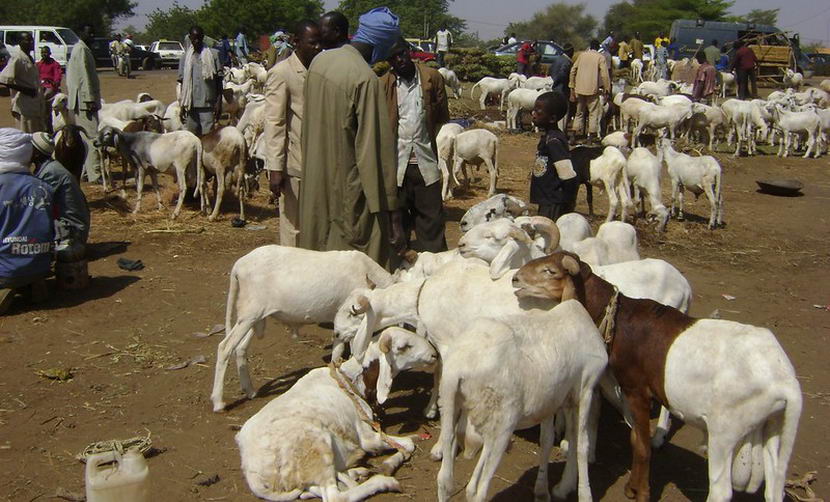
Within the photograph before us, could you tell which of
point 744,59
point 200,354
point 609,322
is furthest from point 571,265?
point 744,59

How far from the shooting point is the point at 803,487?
4367mm

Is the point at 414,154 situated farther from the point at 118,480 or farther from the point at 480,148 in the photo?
the point at 480,148

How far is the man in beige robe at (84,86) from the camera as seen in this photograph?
11297 millimetres

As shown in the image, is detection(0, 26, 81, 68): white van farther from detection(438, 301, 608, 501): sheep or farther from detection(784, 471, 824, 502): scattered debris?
detection(784, 471, 824, 502): scattered debris

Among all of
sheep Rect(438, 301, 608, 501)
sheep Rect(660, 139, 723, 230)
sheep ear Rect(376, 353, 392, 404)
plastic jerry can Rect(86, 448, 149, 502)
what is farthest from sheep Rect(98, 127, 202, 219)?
sheep Rect(438, 301, 608, 501)

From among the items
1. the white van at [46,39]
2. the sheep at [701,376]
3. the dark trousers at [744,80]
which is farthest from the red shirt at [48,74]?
the dark trousers at [744,80]

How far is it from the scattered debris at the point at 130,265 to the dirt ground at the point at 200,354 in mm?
80

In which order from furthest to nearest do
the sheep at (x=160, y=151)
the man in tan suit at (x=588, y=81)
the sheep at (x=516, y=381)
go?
the man in tan suit at (x=588, y=81) < the sheep at (x=160, y=151) < the sheep at (x=516, y=381)

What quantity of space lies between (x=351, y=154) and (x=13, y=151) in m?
3.72

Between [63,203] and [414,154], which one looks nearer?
[414,154]

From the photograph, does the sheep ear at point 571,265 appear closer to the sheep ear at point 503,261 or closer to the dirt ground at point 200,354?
the sheep ear at point 503,261

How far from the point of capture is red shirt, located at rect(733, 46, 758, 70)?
24202 millimetres

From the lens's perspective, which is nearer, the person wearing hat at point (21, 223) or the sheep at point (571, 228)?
the sheep at point (571, 228)

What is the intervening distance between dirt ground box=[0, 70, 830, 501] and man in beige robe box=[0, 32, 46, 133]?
5.90 feet
